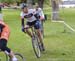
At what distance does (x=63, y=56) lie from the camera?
540 inches

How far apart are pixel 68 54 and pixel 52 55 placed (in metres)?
0.63

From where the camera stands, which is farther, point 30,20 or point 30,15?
point 30,20

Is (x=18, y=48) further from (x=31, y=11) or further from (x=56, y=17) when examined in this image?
(x=56, y=17)

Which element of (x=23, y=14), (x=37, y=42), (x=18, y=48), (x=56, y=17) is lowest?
(x=56, y=17)

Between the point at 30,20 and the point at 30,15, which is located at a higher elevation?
the point at 30,15

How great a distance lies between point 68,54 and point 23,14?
2.16 m

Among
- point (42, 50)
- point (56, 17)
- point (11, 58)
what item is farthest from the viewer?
point (56, 17)

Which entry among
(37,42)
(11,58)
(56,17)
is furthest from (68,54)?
(56,17)

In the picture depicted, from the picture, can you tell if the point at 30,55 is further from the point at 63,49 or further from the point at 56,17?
the point at 56,17

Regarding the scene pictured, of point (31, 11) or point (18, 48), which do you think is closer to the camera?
point (31, 11)

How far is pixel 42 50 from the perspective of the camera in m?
14.6

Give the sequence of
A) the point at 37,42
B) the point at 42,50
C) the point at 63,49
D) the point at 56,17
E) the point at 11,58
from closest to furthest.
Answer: the point at 11,58, the point at 37,42, the point at 42,50, the point at 63,49, the point at 56,17

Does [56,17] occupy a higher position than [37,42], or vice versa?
[37,42]

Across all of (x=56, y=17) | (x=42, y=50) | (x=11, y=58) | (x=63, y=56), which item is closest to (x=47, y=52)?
(x=42, y=50)
